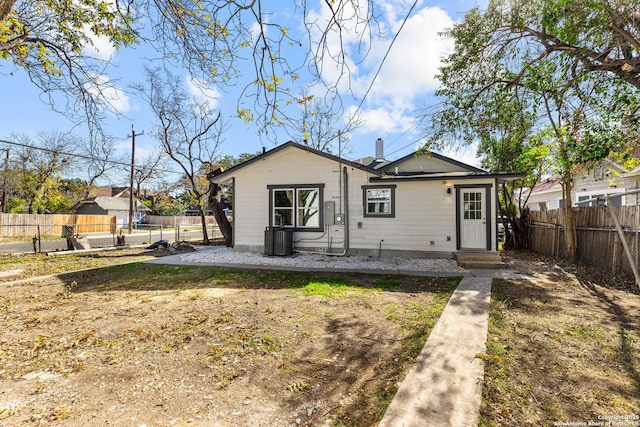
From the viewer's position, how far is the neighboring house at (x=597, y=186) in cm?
1062

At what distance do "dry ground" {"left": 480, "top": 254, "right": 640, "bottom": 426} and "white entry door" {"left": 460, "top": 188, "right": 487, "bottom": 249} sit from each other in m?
3.81

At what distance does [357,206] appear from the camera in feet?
34.4

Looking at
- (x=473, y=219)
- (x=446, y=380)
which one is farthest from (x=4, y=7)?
(x=473, y=219)

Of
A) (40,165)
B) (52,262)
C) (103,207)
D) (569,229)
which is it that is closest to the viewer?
(569,229)

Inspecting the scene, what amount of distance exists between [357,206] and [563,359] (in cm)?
772

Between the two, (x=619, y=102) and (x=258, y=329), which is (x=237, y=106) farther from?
(x=619, y=102)

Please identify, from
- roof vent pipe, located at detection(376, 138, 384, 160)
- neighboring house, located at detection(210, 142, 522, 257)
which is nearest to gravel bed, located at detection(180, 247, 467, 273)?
neighboring house, located at detection(210, 142, 522, 257)

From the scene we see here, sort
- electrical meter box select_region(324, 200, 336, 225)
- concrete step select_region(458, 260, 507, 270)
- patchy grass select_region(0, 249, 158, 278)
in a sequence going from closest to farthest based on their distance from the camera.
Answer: concrete step select_region(458, 260, 507, 270), patchy grass select_region(0, 249, 158, 278), electrical meter box select_region(324, 200, 336, 225)

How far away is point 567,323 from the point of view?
4141 mm

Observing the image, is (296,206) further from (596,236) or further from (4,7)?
(596,236)

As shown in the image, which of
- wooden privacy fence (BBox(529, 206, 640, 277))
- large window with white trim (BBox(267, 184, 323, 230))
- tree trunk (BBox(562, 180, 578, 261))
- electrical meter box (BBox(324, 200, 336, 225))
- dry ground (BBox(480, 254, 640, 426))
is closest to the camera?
dry ground (BBox(480, 254, 640, 426))

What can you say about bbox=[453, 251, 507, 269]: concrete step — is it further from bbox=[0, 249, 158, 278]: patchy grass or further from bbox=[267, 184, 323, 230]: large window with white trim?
bbox=[0, 249, 158, 278]: patchy grass

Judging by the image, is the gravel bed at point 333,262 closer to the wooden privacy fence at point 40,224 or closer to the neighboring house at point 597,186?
the neighboring house at point 597,186

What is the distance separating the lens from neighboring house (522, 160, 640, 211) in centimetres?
1062
